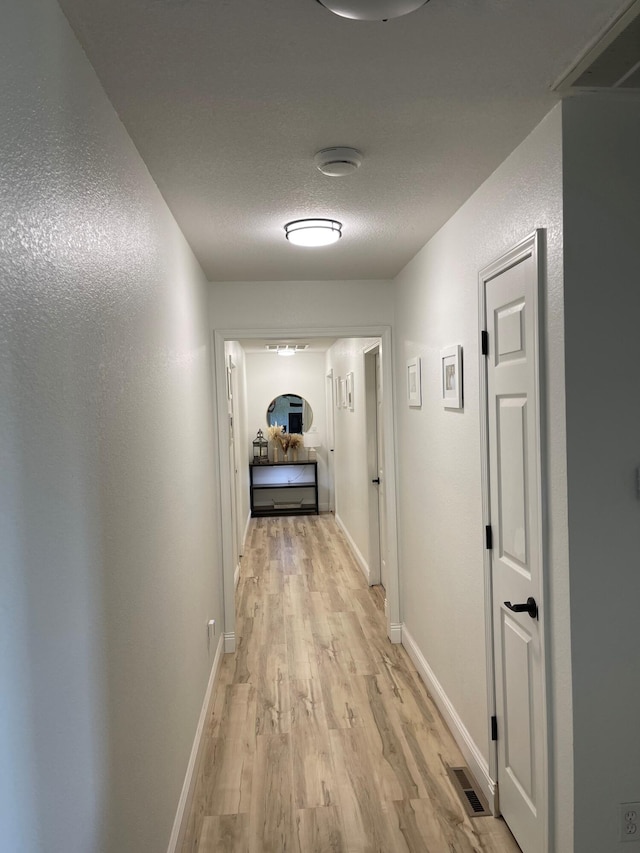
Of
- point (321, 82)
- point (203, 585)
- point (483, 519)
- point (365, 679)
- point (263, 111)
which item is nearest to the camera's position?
point (321, 82)

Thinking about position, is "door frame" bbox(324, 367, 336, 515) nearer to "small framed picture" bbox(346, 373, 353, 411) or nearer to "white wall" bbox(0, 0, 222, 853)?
"small framed picture" bbox(346, 373, 353, 411)

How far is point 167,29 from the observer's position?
130 cm

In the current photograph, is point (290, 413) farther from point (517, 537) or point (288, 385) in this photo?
point (517, 537)

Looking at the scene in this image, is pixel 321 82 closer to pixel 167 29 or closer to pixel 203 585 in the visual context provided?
pixel 167 29

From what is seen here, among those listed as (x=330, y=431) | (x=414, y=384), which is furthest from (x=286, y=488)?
(x=414, y=384)

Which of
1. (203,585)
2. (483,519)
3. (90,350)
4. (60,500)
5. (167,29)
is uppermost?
(167,29)

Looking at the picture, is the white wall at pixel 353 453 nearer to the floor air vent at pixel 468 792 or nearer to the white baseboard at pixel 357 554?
the white baseboard at pixel 357 554

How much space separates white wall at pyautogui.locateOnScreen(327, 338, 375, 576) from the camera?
5.62 m

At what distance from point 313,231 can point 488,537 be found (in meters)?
1.51

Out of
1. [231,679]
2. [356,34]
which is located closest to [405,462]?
[231,679]

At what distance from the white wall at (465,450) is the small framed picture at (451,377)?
0.05 m

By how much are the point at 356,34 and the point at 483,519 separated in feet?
5.65

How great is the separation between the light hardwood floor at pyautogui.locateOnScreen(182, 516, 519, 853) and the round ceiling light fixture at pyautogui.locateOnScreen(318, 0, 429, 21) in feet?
8.33

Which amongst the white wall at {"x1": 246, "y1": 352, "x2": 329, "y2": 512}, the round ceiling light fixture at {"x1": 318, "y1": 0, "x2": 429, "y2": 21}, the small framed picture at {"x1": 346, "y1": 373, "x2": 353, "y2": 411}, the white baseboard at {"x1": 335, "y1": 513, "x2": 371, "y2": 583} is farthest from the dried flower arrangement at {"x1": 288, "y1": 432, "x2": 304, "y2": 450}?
the round ceiling light fixture at {"x1": 318, "y1": 0, "x2": 429, "y2": 21}
